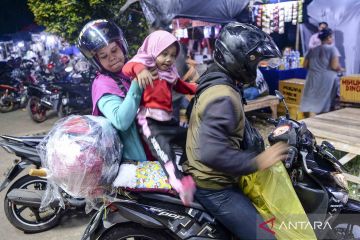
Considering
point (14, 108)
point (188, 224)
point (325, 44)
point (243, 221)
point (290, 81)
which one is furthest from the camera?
point (14, 108)

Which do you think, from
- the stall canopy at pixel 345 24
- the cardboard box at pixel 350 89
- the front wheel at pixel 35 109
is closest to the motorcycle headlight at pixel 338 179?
the cardboard box at pixel 350 89

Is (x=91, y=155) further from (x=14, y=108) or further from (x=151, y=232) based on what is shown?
(x=14, y=108)

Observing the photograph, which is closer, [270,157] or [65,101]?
[270,157]

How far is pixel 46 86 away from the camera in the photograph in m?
7.50

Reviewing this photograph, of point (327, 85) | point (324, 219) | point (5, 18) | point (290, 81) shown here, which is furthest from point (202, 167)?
point (5, 18)

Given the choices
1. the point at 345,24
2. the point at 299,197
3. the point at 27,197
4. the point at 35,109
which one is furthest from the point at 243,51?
the point at 345,24

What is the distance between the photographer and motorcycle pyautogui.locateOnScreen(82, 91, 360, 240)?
6.63ft

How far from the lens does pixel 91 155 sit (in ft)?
6.30

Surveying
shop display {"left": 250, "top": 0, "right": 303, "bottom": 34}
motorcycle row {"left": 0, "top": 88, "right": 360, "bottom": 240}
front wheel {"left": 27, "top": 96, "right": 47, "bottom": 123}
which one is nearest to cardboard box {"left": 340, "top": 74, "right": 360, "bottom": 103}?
shop display {"left": 250, "top": 0, "right": 303, "bottom": 34}

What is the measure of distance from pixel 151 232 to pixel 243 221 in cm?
56

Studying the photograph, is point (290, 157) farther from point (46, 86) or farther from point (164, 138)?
point (46, 86)

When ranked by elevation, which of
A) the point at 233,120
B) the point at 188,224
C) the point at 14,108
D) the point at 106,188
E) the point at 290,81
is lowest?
the point at 14,108

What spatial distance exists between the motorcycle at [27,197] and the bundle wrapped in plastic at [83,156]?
47.7 inches

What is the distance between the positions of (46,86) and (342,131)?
5.75 metres
